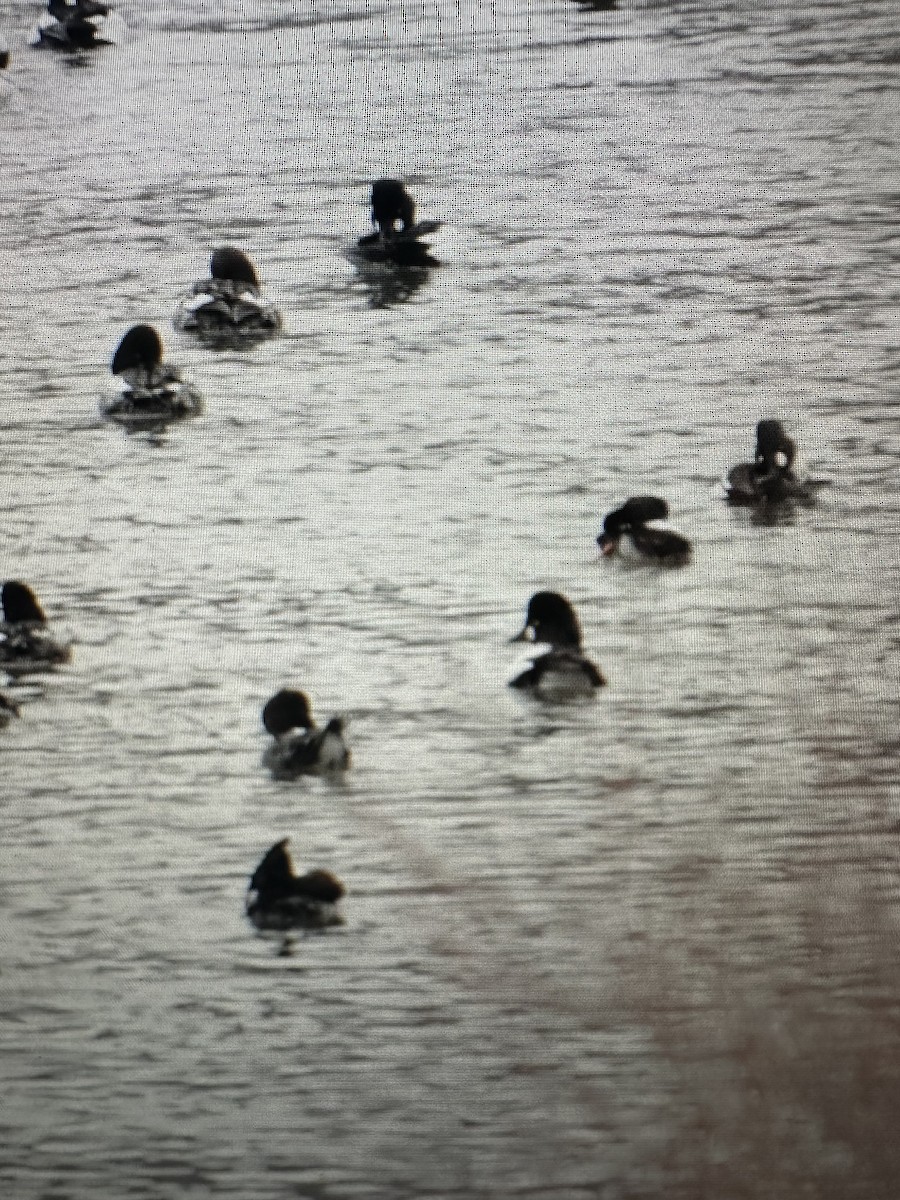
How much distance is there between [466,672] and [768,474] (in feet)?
5.21

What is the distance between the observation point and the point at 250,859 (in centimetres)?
548

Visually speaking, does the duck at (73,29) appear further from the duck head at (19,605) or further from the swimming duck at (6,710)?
the swimming duck at (6,710)

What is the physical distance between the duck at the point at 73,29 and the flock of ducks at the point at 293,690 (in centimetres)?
459

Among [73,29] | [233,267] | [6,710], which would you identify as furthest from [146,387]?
[73,29]

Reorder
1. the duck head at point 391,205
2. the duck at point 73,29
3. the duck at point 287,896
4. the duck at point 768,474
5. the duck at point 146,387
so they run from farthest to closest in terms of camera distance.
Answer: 1. the duck at point 73,29
2. the duck head at point 391,205
3. the duck at point 146,387
4. the duck at point 768,474
5. the duck at point 287,896

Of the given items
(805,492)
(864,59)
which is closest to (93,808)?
(805,492)

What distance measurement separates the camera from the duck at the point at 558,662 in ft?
20.6

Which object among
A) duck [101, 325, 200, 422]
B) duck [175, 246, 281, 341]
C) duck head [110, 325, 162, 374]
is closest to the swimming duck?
duck [101, 325, 200, 422]

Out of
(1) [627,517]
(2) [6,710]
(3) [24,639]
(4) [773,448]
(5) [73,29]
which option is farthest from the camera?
(5) [73,29]

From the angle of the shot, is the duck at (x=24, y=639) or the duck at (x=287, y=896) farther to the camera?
the duck at (x=24, y=639)

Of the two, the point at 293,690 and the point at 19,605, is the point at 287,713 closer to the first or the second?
the point at 293,690

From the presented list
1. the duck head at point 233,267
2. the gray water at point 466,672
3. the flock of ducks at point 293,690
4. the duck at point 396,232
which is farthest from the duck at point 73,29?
the duck head at point 233,267

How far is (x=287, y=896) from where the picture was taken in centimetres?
518

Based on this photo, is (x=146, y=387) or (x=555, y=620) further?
(x=146, y=387)
